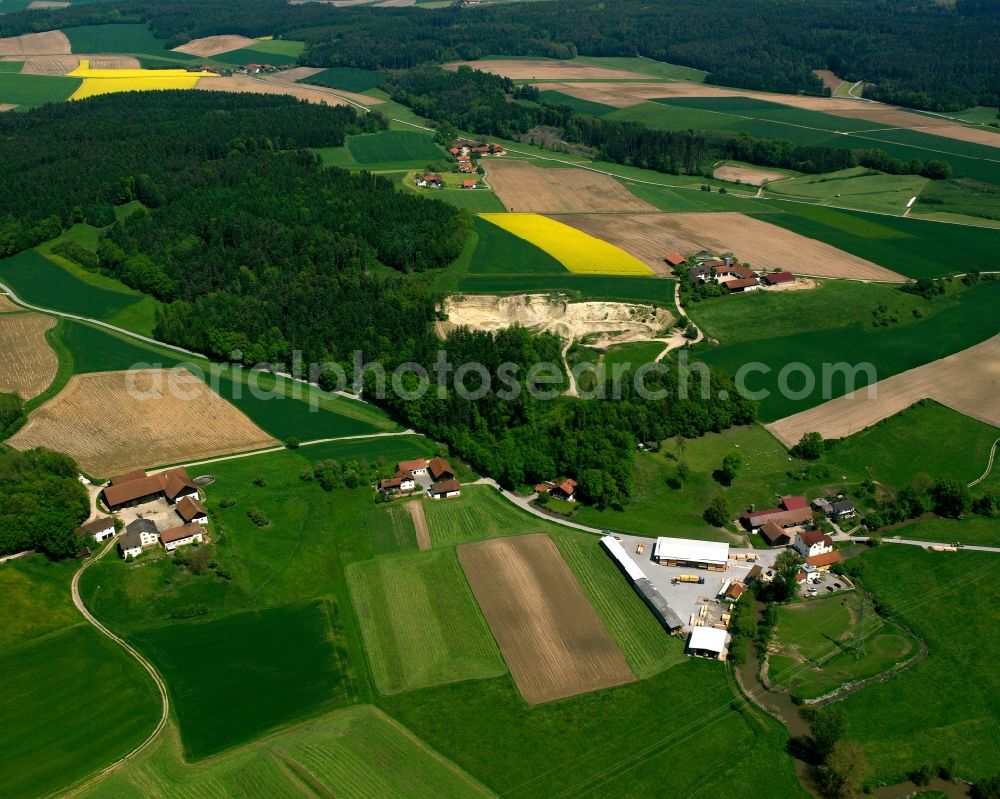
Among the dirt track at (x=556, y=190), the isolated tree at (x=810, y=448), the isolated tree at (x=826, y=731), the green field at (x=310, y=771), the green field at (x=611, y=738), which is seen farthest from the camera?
the dirt track at (x=556, y=190)

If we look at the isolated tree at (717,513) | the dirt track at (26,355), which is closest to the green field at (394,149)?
the dirt track at (26,355)

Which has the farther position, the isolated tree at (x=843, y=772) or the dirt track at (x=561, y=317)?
the dirt track at (x=561, y=317)

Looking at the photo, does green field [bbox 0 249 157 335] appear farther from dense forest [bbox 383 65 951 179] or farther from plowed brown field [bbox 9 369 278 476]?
dense forest [bbox 383 65 951 179]

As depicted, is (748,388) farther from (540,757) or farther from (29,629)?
(29,629)

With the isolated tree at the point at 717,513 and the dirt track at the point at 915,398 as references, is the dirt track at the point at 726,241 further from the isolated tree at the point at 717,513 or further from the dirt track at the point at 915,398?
the isolated tree at the point at 717,513

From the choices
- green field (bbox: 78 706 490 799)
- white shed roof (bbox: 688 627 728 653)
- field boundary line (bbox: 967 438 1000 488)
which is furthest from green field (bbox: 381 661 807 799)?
field boundary line (bbox: 967 438 1000 488)
